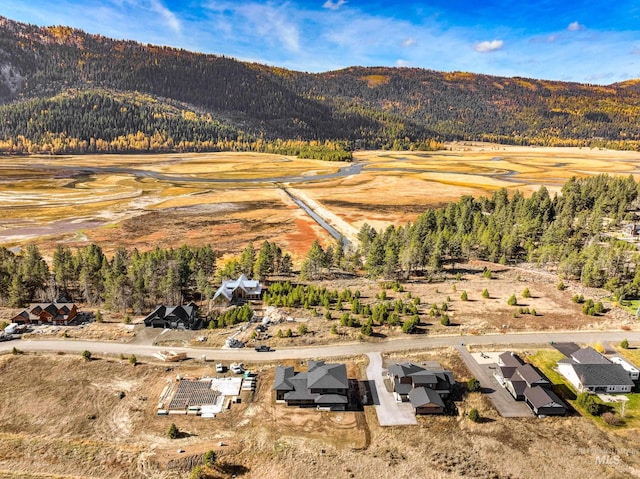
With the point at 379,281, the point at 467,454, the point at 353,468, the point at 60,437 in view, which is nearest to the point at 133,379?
the point at 60,437

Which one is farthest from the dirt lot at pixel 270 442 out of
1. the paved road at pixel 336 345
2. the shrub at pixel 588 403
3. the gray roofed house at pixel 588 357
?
the gray roofed house at pixel 588 357

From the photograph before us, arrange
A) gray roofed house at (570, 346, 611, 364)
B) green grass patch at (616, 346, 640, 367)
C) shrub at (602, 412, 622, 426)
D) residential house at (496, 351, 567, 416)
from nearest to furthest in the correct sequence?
shrub at (602, 412, 622, 426), residential house at (496, 351, 567, 416), gray roofed house at (570, 346, 611, 364), green grass patch at (616, 346, 640, 367)

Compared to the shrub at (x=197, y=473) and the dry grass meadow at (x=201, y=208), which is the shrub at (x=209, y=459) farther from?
the dry grass meadow at (x=201, y=208)

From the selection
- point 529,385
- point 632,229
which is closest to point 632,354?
point 529,385

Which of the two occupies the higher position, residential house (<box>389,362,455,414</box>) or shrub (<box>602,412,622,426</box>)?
residential house (<box>389,362,455,414</box>)

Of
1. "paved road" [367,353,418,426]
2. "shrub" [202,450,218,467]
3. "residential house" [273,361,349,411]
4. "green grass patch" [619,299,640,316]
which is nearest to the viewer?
"shrub" [202,450,218,467]

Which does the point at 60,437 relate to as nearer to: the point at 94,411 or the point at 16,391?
Answer: the point at 94,411

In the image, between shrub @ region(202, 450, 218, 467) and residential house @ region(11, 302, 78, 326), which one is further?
residential house @ region(11, 302, 78, 326)

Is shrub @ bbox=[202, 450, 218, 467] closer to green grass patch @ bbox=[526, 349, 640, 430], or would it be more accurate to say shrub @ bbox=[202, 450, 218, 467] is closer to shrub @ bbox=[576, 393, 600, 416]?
green grass patch @ bbox=[526, 349, 640, 430]

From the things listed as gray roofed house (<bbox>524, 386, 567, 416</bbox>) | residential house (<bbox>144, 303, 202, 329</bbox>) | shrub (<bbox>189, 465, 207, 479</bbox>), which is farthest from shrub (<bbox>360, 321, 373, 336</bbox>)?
shrub (<bbox>189, 465, 207, 479</bbox>)
